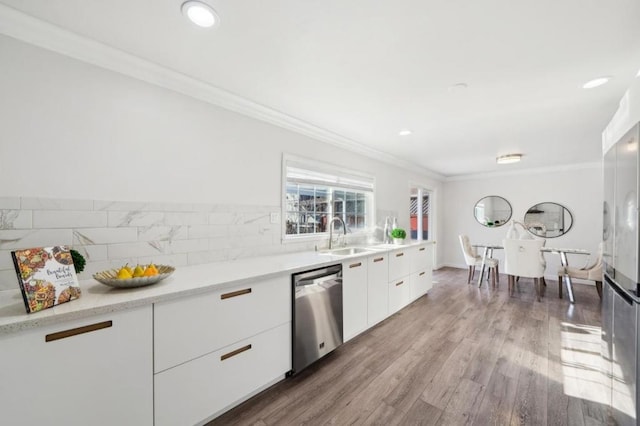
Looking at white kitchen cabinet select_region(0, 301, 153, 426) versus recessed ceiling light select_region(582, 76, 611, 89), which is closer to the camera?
white kitchen cabinet select_region(0, 301, 153, 426)

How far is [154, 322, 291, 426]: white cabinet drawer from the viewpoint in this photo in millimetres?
1359

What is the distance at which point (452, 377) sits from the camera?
81.0 inches

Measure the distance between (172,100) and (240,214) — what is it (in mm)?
1040

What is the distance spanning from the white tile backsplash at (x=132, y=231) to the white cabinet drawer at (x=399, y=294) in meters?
1.70

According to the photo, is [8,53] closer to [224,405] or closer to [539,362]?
[224,405]

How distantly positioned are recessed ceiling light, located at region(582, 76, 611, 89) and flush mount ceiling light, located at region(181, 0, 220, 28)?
108 inches

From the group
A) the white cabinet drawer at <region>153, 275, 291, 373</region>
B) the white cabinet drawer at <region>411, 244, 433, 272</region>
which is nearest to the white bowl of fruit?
the white cabinet drawer at <region>153, 275, 291, 373</region>

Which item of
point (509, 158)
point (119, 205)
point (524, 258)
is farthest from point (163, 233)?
point (509, 158)

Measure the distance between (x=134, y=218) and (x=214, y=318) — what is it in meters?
0.91

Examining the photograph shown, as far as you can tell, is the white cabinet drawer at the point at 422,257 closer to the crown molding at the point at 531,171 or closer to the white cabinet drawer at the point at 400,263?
the white cabinet drawer at the point at 400,263

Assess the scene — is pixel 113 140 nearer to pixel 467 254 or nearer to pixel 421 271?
pixel 421 271

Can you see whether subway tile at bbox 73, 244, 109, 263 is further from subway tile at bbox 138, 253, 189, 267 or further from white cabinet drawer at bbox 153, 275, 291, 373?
white cabinet drawer at bbox 153, 275, 291, 373

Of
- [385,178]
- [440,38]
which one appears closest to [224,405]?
[440,38]

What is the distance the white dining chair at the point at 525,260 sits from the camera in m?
4.05
